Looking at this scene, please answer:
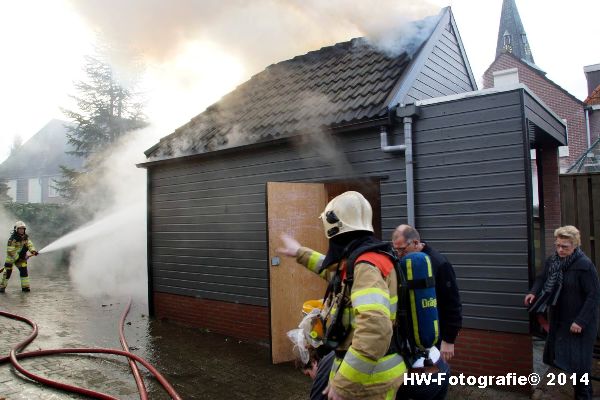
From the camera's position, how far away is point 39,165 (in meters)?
36.9

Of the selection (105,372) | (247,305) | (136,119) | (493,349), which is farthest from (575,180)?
(136,119)

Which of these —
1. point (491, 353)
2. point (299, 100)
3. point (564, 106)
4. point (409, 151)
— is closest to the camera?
point (491, 353)

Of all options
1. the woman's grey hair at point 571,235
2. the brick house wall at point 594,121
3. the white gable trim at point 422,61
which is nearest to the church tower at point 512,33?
the brick house wall at point 594,121

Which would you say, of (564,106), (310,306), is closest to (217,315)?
(310,306)

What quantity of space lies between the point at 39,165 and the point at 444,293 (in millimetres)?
40805

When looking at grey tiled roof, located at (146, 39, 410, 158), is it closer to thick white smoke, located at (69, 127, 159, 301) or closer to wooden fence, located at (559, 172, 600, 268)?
wooden fence, located at (559, 172, 600, 268)

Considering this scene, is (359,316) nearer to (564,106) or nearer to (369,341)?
(369,341)

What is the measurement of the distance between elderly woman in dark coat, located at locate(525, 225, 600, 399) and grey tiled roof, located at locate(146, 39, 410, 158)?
Result: 270 centimetres

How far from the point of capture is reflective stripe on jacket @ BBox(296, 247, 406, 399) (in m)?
2.09

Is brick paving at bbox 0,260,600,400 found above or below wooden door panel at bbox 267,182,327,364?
below

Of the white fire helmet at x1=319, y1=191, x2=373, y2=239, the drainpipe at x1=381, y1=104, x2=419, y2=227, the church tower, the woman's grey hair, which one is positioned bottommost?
the woman's grey hair

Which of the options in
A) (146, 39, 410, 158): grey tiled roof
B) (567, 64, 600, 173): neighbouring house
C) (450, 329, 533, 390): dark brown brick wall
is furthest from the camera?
(567, 64, 600, 173): neighbouring house

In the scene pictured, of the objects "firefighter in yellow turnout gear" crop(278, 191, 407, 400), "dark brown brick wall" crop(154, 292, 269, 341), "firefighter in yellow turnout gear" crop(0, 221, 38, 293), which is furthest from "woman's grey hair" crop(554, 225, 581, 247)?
"firefighter in yellow turnout gear" crop(0, 221, 38, 293)

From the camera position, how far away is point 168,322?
865 cm
